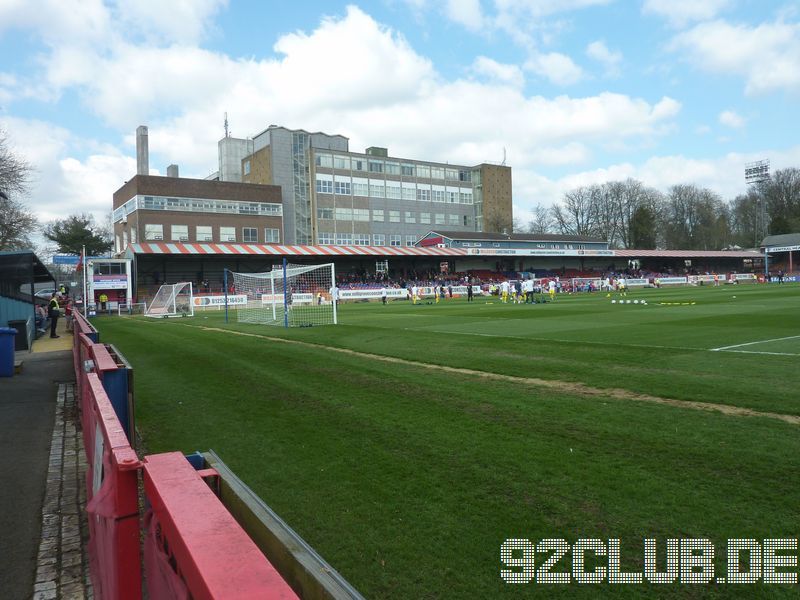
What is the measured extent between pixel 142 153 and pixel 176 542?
299 ft

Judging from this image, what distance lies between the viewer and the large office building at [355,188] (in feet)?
269

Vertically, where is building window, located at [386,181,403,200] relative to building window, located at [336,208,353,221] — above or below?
above

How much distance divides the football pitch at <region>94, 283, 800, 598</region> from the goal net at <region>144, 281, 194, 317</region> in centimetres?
2865

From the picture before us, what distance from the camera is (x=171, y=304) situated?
39.8 m

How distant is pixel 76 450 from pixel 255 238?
230ft

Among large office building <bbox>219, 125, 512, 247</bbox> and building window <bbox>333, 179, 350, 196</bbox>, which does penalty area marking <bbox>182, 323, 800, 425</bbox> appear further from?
building window <bbox>333, 179, 350, 196</bbox>

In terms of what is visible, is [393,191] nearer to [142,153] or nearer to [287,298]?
[142,153]

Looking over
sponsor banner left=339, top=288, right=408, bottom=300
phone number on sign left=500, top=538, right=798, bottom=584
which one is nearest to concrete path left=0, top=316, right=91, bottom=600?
phone number on sign left=500, top=538, right=798, bottom=584

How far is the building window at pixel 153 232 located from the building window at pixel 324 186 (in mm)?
23055

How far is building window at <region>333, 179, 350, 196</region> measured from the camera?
272 ft

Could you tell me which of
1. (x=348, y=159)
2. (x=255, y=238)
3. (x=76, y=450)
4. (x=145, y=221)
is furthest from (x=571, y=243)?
(x=76, y=450)

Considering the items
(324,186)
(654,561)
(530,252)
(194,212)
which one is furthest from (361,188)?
(654,561)

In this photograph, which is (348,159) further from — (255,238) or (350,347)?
(350,347)

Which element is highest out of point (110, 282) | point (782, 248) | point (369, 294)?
point (782, 248)
